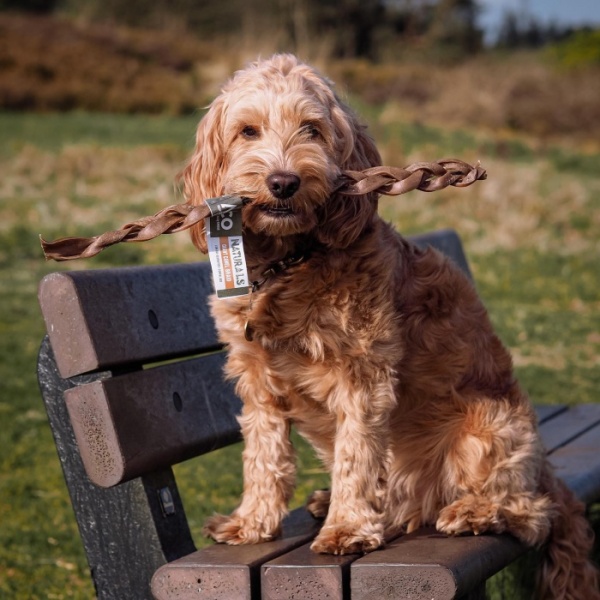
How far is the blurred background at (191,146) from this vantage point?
5867 millimetres

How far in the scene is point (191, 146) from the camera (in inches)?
171

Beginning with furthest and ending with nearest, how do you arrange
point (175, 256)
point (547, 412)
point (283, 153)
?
point (175, 256) < point (547, 412) < point (283, 153)

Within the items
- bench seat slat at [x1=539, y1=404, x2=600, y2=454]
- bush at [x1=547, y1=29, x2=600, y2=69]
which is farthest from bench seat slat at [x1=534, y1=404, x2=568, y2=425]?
bush at [x1=547, y1=29, x2=600, y2=69]

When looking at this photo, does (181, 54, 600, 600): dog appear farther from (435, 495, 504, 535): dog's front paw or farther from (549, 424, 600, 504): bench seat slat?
(549, 424, 600, 504): bench seat slat

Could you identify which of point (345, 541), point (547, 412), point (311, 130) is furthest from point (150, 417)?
point (547, 412)

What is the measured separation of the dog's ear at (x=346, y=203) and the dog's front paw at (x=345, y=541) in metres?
0.85

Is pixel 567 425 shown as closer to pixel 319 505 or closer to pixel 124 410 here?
pixel 319 505

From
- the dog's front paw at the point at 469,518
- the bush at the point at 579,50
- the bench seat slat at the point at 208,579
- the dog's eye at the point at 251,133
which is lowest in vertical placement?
the dog's front paw at the point at 469,518

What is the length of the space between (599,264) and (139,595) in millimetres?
9994

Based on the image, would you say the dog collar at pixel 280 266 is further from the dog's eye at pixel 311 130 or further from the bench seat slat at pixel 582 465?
the bench seat slat at pixel 582 465

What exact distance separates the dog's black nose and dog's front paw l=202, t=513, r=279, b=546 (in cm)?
101

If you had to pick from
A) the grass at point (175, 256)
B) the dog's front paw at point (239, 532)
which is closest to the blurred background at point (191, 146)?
the grass at point (175, 256)

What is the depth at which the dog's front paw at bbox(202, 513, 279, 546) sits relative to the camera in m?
3.14

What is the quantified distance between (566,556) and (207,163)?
1.79 m
